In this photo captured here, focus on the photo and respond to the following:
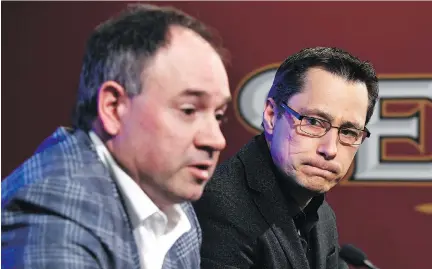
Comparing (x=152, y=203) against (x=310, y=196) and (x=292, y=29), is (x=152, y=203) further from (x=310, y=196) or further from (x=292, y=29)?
(x=292, y=29)

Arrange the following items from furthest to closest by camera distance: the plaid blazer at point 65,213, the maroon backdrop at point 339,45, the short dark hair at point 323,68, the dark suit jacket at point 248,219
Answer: the maroon backdrop at point 339,45 < the short dark hair at point 323,68 < the dark suit jacket at point 248,219 < the plaid blazer at point 65,213

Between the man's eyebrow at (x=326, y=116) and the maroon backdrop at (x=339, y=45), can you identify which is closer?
the man's eyebrow at (x=326, y=116)

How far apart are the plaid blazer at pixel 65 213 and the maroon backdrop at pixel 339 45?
5.93ft

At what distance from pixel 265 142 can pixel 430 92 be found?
1.39 metres

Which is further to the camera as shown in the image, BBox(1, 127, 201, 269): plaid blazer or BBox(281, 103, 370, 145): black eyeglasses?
BBox(281, 103, 370, 145): black eyeglasses

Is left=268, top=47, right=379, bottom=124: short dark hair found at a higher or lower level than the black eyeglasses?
higher

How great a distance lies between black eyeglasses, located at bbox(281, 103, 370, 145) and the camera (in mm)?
1503

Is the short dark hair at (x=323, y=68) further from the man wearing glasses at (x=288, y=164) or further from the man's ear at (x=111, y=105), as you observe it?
the man's ear at (x=111, y=105)

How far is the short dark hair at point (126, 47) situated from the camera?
86cm

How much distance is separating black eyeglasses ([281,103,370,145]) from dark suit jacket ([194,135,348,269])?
0.39 ft

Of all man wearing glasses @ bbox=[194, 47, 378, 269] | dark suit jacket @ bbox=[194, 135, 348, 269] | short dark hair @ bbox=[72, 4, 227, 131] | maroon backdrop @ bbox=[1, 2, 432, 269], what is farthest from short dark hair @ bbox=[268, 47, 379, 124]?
maroon backdrop @ bbox=[1, 2, 432, 269]

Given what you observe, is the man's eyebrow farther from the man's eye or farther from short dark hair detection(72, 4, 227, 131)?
short dark hair detection(72, 4, 227, 131)

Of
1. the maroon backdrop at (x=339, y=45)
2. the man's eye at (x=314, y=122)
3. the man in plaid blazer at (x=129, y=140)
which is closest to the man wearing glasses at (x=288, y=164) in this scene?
the man's eye at (x=314, y=122)

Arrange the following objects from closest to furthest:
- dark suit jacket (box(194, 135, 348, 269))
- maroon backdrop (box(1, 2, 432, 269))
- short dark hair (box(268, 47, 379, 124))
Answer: dark suit jacket (box(194, 135, 348, 269)) → short dark hair (box(268, 47, 379, 124)) → maroon backdrop (box(1, 2, 432, 269))
